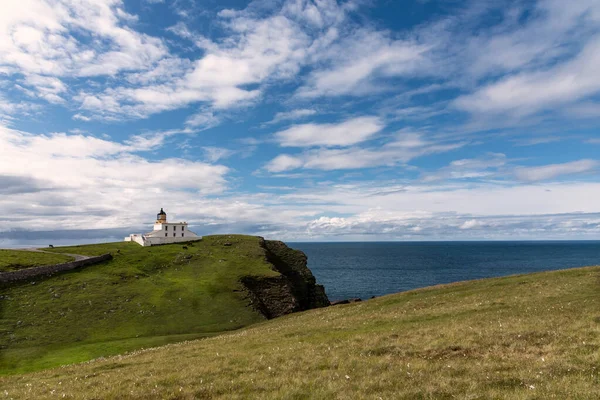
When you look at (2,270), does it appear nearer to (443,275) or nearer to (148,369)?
(148,369)

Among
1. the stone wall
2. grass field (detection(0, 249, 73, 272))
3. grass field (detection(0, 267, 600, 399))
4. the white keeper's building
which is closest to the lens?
grass field (detection(0, 267, 600, 399))

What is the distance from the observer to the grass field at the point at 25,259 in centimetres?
6844

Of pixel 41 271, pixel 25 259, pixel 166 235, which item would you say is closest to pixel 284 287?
pixel 41 271

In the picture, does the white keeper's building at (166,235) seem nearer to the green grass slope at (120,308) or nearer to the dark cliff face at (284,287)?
the green grass slope at (120,308)

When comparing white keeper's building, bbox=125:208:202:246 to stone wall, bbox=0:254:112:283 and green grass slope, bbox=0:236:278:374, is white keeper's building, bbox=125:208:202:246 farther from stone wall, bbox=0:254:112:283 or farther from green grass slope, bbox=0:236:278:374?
stone wall, bbox=0:254:112:283

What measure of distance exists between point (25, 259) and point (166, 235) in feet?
143

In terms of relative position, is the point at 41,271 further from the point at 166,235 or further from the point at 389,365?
the point at 389,365

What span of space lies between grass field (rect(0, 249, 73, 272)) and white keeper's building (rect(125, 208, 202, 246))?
1122 inches

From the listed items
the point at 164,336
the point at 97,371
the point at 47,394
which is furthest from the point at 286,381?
the point at 164,336

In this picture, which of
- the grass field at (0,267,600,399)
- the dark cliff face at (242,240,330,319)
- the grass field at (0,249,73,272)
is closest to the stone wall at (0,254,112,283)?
the grass field at (0,249,73,272)

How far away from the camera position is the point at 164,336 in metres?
50.3

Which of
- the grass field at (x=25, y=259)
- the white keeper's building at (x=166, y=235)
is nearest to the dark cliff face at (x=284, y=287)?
the white keeper's building at (x=166, y=235)

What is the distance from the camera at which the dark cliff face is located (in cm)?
7175

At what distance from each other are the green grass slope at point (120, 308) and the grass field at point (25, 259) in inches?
271
